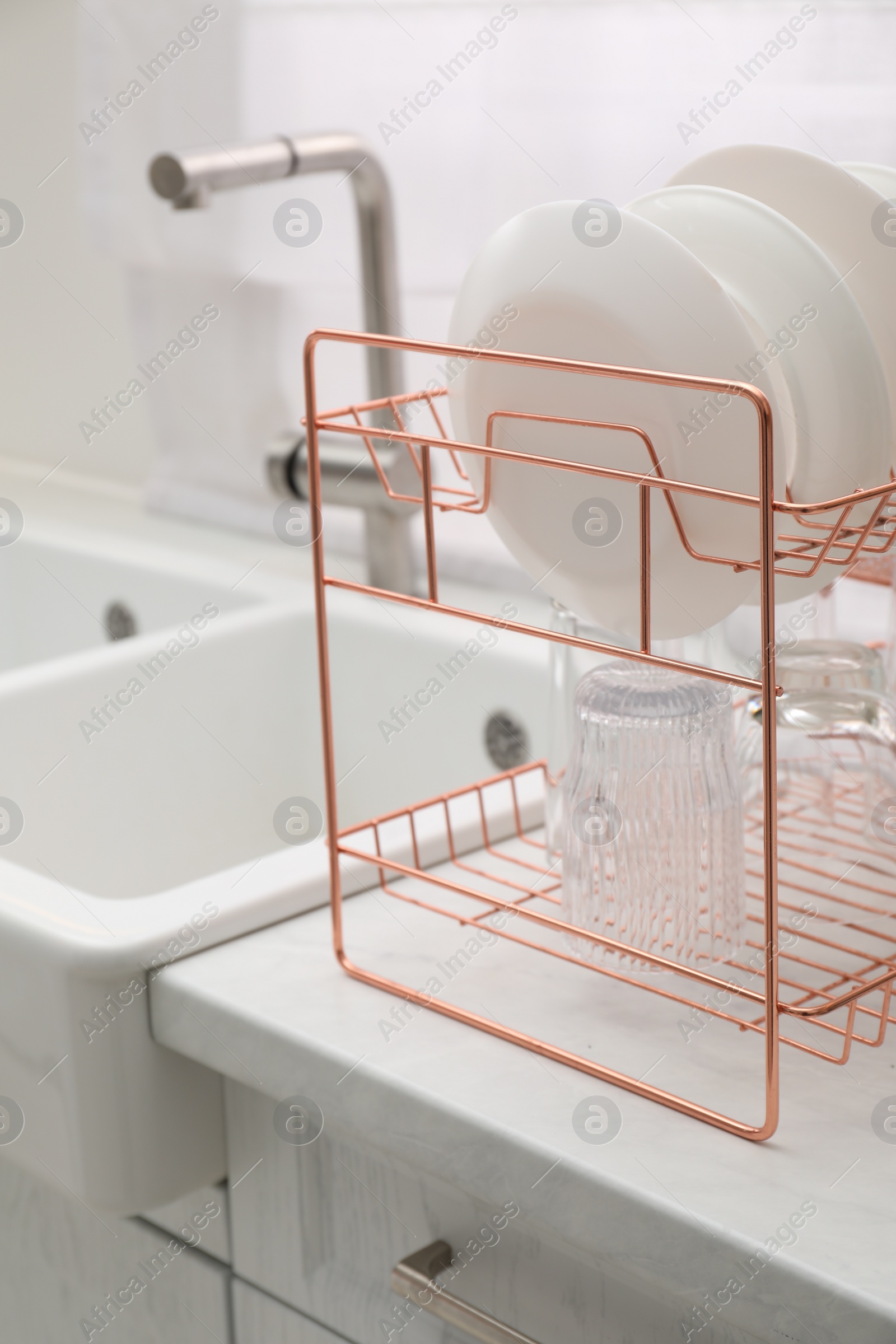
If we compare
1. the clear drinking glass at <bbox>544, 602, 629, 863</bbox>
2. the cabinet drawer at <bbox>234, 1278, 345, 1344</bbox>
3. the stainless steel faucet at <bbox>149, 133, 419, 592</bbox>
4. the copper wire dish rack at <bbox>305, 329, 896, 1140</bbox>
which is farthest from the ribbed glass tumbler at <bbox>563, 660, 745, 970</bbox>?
the stainless steel faucet at <bbox>149, 133, 419, 592</bbox>

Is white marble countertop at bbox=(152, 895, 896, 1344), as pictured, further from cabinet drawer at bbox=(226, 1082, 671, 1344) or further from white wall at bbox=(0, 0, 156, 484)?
white wall at bbox=(0, 0, 156, 484)

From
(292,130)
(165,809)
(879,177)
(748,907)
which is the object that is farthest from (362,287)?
(748,907)

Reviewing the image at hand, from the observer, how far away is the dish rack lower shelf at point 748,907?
2.09 feet

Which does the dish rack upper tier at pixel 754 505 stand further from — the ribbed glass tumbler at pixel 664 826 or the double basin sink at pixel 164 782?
the double basin sink at pixel 164 782

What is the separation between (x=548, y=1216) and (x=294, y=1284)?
23 cm

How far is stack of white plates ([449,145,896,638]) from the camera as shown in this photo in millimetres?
579

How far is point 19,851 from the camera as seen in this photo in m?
1.10

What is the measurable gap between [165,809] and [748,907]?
0.60m

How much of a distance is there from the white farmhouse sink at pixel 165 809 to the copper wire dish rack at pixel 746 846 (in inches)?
3.8

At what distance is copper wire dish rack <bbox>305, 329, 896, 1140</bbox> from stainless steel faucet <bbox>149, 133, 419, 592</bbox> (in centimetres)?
37

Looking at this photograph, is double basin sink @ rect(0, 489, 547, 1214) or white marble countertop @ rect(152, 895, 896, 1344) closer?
white marble countertop @ rect(152, 895, 896, 1344)

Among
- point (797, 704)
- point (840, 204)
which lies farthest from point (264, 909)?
point (840, 204)

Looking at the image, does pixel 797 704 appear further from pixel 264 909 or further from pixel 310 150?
pixel 310 150

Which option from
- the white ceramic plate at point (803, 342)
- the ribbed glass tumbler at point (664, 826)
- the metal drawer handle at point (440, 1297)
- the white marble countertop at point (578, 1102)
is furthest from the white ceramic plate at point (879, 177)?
the metal drawer handle at point (440, 1297)
